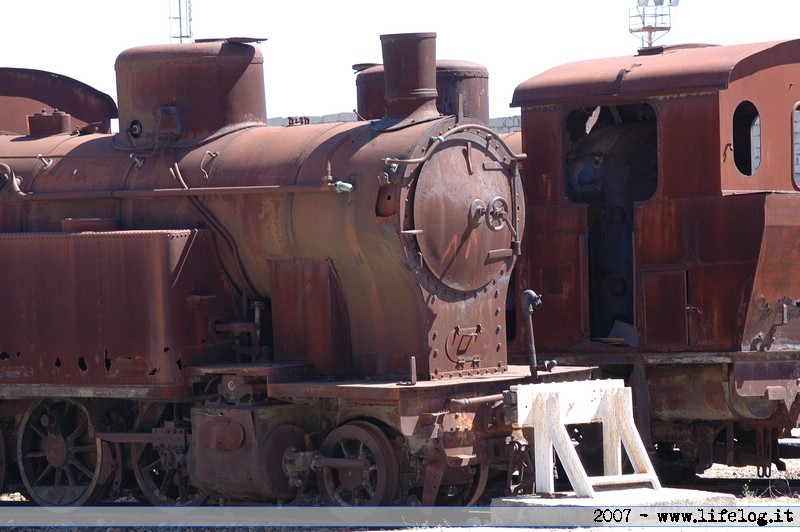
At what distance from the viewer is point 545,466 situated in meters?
10.0

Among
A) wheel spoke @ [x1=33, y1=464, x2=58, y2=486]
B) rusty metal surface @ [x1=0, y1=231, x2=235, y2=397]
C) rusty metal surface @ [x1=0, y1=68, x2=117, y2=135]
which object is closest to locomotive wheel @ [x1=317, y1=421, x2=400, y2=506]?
rusty metal surface @ [x1=0, y1=231, x2=235, y2=397]

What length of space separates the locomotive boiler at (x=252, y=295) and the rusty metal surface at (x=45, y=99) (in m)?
1.40

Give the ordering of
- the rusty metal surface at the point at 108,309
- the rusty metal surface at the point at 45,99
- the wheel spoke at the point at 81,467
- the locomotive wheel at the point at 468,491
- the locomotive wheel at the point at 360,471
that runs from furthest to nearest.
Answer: the rusty metal surface at the point at 45,99 → the wheel spoke at the point at 81,467 → the rusty metal surface at the point at 108,309 → the locomotive wheel at the point at 468,491 → the locomotive wheel at the point at 360,471

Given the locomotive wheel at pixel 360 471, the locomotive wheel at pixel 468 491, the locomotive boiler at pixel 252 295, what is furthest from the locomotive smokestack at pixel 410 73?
the locomotive wheel at pixel 468 491

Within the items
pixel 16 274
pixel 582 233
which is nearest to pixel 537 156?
pixel 582 233

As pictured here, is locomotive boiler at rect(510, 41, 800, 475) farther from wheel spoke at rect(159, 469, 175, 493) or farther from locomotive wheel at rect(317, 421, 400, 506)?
wheel spoke at rect(159, 469, 175, 493)

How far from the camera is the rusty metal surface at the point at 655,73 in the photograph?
11812mm

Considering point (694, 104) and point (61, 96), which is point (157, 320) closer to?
point (61, 96)

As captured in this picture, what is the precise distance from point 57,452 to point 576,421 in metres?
4.15

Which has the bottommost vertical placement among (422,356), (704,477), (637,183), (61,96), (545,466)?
(704,477)

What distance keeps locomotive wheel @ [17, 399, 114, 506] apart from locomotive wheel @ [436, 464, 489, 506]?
8.68 feet

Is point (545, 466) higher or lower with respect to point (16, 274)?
lower

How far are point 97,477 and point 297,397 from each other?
6.42ft

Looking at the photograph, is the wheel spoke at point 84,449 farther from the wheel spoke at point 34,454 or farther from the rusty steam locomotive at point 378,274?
the wheel spoke at point 34,454
